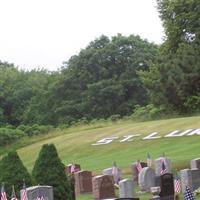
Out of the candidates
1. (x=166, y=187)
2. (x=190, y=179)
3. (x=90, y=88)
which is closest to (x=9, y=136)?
(x=90, y=88)

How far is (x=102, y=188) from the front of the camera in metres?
22.2

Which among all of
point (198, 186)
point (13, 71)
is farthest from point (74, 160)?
point (13, 71)

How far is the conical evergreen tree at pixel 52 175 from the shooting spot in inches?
783

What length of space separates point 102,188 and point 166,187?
3.34m

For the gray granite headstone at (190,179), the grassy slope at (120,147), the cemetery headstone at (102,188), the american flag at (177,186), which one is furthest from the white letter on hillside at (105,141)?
the american flag at (177,186)

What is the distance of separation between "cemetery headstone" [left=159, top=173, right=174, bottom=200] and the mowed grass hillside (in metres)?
7.98

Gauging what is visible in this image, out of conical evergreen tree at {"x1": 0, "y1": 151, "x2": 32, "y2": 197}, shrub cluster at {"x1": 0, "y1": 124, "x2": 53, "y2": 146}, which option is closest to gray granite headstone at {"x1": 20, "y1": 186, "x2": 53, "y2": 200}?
conical evergreen tree at {"x1": 0, "y1": 151, "x2": 32, "y2": 197}

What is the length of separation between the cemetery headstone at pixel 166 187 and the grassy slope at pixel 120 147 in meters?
5.39

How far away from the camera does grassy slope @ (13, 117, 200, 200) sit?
107 feet

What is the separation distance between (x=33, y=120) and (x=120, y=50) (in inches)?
549

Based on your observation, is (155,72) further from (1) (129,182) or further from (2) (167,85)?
(1) (129,182)

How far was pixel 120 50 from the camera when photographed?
8262cm

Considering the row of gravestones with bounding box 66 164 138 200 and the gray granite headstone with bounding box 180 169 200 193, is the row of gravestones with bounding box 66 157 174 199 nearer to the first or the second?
the row of gravestones with bounding box 66 164 138 200

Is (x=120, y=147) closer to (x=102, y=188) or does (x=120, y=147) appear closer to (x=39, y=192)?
(x=102, y=188)
